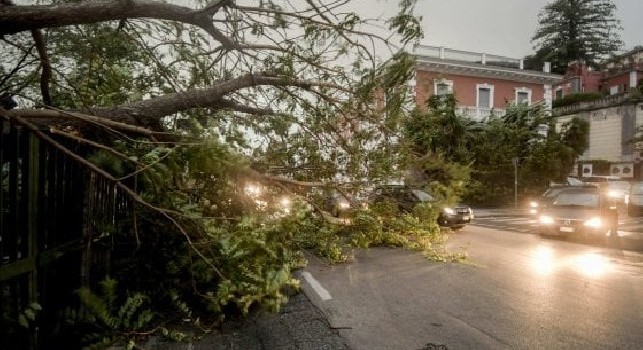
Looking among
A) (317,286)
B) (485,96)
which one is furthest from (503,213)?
(317,286)

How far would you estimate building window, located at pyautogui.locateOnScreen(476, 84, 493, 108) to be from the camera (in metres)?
32.6

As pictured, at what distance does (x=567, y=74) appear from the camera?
46938mm

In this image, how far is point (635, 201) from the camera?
18531 millimetres

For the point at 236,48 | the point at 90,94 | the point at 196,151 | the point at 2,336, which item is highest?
the point at 236,48

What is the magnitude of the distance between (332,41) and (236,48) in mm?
1702

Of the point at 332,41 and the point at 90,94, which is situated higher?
the point at 332,41

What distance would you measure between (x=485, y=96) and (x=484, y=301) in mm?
30828

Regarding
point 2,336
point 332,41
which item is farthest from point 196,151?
point 332,41

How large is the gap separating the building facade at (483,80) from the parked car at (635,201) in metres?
12.8

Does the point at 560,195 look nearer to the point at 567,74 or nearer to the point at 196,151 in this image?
the point at 196,151

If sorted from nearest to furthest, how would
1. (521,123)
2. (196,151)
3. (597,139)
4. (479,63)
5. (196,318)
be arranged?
(196,151) → (196,318) → (521,123) → (479,63) → (597,139)

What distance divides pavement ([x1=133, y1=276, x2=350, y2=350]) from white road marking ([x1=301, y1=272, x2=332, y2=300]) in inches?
26.2

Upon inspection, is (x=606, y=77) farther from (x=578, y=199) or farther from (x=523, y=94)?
(x=578, y=199)

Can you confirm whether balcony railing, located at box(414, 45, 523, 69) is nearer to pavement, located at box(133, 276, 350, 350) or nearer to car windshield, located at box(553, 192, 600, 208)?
car windshield, located at box(553, 192, 600, 208)
